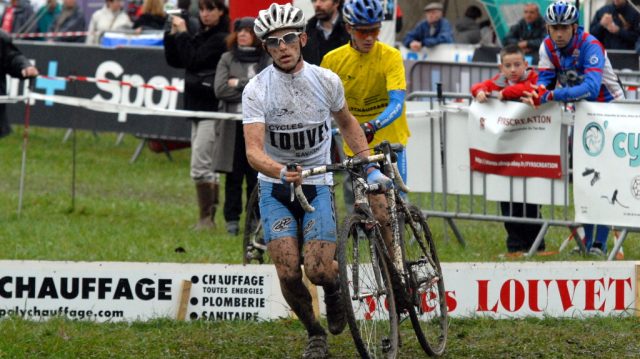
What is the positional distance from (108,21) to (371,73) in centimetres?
1445

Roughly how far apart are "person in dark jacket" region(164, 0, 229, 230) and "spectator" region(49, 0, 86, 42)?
1187cm

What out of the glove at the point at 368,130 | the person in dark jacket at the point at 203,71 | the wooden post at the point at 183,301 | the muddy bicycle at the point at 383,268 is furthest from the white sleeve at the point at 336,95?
the person in dark jacket at the point at 203,71

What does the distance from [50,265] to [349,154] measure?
2.18 metres

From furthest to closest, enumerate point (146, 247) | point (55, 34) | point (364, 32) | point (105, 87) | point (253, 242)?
point (55, 34) < point (105, 87) < point (146, 247) < point (253, 242) < point (364, 32)

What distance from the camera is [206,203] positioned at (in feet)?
46.1

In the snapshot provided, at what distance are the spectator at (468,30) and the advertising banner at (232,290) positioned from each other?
12.8 metres

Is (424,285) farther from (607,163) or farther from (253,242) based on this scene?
(607,163)

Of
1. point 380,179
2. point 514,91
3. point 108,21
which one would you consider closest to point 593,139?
point 514,91

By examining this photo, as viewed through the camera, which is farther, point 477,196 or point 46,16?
point 46,16

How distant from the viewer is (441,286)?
866 centimetres

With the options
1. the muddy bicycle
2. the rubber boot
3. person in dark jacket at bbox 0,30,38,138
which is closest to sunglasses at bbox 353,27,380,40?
the muddy bicycle

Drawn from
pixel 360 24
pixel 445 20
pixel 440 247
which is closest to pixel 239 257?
pixel 440 247

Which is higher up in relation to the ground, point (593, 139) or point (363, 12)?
point (363, 12)

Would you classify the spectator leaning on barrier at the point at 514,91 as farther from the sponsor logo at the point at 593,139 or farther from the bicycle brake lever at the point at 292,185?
the bicycle brake lever at the point at 292,185
